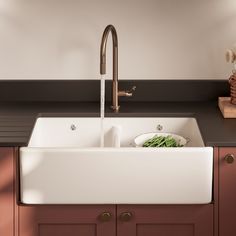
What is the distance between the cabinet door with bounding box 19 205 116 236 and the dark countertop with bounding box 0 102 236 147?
0.89 feet

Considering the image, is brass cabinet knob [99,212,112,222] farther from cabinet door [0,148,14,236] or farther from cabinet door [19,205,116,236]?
cabinet door [0,148,14,236]

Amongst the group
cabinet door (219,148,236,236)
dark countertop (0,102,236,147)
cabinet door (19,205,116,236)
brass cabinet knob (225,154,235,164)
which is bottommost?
cabinet door (19,205,116,236)

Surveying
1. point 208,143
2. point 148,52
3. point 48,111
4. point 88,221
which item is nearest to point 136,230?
point 88,221

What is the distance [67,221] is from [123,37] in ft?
3.30

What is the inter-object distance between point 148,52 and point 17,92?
624 millimetres

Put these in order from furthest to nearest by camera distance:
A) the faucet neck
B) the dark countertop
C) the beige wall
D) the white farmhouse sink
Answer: the beige wall → the faucet neck → the dark countertop → the white farmhouse sink

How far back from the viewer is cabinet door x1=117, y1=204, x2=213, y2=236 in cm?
305

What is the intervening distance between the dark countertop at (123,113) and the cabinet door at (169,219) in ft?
0.86

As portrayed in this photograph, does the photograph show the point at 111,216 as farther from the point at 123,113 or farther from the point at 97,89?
the point at 97,89

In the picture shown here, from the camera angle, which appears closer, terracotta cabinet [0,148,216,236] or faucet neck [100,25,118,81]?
terracotta cabinet [0,148,216,236]

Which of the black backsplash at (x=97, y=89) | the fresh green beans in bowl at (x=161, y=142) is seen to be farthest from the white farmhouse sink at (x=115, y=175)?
the black backsplash at (x=97, y=89)

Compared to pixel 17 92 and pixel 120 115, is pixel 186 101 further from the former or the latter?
pixel 17 92

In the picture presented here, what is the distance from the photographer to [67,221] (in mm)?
3066

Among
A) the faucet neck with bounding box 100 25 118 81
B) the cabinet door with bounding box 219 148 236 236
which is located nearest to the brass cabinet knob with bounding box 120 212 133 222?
the cabinet door with bounding box 219 148 236 236
